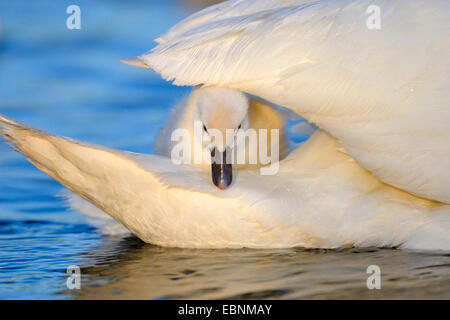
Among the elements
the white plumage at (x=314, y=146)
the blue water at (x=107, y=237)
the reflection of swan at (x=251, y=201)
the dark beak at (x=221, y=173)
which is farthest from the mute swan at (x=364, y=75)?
the blue water at (x=107, y=237)

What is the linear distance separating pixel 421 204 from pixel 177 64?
4.34 feet

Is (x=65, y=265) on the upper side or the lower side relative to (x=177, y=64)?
lower

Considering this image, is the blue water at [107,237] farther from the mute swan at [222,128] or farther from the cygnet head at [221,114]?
the cygnet head at [221,114]

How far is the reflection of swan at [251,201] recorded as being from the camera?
4.01m

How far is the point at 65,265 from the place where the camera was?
4016 millimetres

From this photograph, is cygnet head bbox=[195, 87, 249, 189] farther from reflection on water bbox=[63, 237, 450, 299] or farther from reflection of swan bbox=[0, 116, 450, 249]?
reflection on water bbox=[63, 237, 450, 299]

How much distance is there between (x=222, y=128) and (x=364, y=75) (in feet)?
3.00

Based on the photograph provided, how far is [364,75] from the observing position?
377 centimetres

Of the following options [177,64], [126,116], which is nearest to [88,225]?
[177,64]

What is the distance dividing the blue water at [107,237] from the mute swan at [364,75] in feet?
1.62

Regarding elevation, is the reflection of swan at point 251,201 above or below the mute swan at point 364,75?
below

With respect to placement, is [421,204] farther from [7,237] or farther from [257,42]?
[7,237]

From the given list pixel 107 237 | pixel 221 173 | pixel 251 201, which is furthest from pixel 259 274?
pixel 107 237
